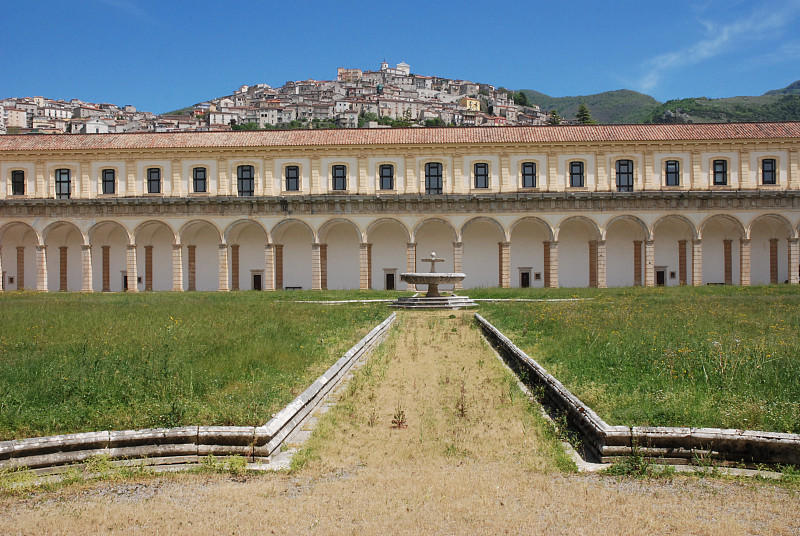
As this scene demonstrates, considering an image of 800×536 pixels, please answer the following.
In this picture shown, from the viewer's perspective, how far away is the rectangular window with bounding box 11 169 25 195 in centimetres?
3947

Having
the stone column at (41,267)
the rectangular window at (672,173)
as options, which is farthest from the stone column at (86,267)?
the rectangular window at (672,173)

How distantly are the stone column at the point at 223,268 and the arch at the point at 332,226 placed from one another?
18.5ft

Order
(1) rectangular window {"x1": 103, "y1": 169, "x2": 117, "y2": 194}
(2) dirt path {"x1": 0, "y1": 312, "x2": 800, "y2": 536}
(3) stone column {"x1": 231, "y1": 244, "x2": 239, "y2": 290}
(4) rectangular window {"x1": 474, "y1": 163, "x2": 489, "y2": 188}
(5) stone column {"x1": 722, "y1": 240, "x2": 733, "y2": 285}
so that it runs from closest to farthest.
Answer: (2) dirt path {"x1": 0, "y1": 312, "x2": 800, "y2": 536}, (4) rectangular window {"x1": 474, "y1": 163, "x2": 489, "y2": 188}, (5) stone column {"x1": 722, "y1": 240, "x2": 733, "y2": 285}, (1) rectangular window {"x1": 103, "y1": 169, "x2": 117, "y2": 194}, (3) stone column {"x1": 231, "y1": 244, "x2": 239, "y2": 290}

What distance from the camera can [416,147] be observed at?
3844 cm

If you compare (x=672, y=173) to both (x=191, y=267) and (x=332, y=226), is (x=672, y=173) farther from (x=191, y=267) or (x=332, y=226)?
(x=191, y=267)

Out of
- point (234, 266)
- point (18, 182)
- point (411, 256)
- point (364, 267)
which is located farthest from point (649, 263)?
point (18, 182)

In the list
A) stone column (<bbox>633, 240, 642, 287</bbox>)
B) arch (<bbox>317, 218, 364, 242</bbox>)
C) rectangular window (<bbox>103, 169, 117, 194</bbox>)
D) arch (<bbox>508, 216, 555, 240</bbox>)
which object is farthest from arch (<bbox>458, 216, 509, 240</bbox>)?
rectangular window (<bbox>103, 169, 117, 194</bbox>)

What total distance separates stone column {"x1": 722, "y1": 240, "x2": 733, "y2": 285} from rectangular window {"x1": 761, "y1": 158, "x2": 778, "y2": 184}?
4.04m

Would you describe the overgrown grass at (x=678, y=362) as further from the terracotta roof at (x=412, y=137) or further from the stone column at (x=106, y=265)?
the stone column at (x=106, y=265)

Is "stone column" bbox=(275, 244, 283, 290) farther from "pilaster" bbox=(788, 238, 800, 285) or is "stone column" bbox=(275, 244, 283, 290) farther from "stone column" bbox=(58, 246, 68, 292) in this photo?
"pilaster" bbox=(788, 238, 800, 285)

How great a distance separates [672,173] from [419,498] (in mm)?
37227

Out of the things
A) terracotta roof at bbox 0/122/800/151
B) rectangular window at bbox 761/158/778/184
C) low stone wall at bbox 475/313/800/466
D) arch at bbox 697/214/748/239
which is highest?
terracotta roof at bbox 0/122/800/151

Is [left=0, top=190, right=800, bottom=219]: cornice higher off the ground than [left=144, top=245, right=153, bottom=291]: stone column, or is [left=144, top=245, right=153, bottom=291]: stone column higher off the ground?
[left=0, top=190, right=800, bottom=219]: cornice

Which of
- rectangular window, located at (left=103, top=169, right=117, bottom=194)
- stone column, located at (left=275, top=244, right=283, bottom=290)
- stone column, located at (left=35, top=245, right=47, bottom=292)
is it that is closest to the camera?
stone column, located at (left=35, top=245, right=47, bottom=292)
